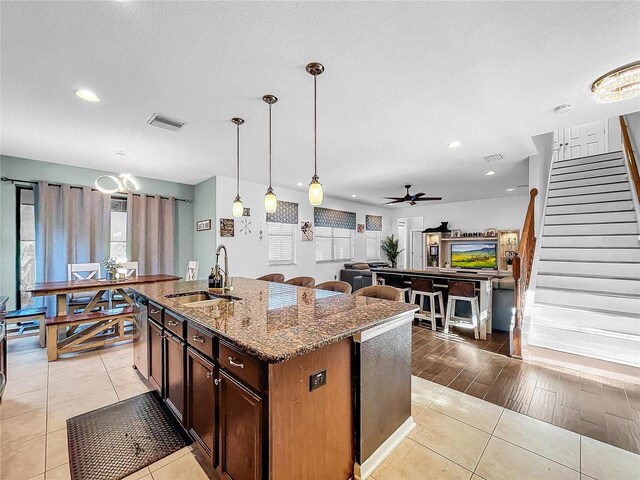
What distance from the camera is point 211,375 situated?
155 centimetres

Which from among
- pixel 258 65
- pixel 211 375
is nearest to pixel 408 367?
pixel 211 375

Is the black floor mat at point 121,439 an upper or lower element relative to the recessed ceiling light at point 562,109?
lower

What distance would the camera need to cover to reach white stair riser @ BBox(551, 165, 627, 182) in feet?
15.8

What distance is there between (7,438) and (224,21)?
315 centimetres

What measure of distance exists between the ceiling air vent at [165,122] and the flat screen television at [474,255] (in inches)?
314

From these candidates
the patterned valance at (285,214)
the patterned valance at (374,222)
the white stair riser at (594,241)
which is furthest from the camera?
the patterned valance at (374,222)

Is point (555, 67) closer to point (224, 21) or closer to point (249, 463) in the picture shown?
point (224, 21)

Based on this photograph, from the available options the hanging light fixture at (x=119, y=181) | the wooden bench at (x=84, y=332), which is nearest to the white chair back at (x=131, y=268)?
the wooden bench at (x=84, y=332)

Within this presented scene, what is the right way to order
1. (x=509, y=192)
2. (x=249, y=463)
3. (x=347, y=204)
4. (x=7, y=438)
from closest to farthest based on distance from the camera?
(x=249, y=463) → (x=7, y=438) → (x=509, y=192) → (x=347, y=204)

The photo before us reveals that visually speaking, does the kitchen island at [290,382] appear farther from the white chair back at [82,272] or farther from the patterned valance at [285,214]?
the patterned valance at [285,214]

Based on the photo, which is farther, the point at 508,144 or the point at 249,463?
the point at 508,144

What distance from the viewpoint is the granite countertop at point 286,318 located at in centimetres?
123

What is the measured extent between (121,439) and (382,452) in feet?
5.89

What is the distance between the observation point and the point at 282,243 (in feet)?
21.1
